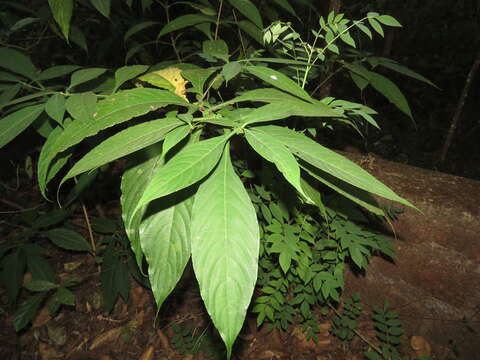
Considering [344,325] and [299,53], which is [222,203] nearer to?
[299,53]

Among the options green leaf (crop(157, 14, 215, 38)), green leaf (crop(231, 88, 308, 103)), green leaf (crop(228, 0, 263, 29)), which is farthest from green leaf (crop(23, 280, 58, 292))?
green leaf (crop(228, 0, 263, 29))

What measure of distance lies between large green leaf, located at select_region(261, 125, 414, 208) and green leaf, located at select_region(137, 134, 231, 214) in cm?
12

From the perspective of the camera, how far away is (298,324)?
1.69 meters

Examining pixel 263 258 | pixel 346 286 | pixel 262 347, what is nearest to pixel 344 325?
A: pixel 346 286

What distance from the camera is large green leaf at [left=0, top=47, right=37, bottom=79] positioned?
0.90 metres

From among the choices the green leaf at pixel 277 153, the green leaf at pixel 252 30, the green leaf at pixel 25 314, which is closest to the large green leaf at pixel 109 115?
the green leaf at pixel 277 153

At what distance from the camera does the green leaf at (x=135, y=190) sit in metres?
0.67

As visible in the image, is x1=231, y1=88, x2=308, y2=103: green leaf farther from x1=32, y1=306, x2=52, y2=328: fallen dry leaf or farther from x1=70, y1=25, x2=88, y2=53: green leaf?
x1=32, y1=306, x2=52, y2=328: fallen dry leaf

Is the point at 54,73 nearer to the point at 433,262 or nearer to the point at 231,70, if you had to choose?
the point at 231,70

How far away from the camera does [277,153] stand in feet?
1.67

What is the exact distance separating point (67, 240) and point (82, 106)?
117cm

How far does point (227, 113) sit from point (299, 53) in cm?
76

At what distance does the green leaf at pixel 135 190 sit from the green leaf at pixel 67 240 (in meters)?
1.04

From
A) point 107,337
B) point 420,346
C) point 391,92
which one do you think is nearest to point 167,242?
point 391,92
